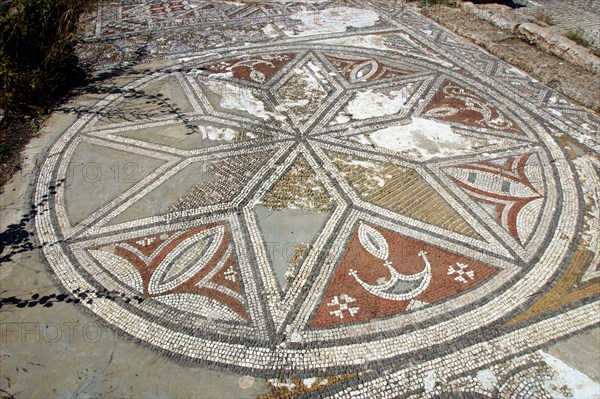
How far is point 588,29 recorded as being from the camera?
39.7ft

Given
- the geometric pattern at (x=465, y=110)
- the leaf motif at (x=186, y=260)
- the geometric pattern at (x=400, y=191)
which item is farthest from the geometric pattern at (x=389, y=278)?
the geometric pattern at (x=465, y=110)

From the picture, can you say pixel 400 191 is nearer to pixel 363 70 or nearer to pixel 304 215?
pixel 304 215

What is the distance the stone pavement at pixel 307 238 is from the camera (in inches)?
181

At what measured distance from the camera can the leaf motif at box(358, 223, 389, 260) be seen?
578 cm

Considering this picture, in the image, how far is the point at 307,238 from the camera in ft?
19.7

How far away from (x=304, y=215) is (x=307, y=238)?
0.46 meters

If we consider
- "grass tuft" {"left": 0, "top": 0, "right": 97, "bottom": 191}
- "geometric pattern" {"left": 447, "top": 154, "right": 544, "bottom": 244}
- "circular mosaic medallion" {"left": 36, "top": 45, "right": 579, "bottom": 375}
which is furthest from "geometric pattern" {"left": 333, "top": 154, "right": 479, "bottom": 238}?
"grass tuft" {"left": 0, "top": 0, "right": 97, "bottom": 191}

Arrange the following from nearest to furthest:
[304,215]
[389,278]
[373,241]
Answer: [389,278] → [373,241] → [304,215]

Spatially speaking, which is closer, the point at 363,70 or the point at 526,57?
the point at 363,70

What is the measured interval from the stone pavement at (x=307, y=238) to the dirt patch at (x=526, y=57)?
0.42 meters

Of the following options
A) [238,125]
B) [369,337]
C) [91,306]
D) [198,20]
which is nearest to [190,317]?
[91,306]

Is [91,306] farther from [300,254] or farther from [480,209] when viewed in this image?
[480,209]

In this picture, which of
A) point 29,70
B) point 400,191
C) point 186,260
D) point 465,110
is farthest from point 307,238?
point 29,70

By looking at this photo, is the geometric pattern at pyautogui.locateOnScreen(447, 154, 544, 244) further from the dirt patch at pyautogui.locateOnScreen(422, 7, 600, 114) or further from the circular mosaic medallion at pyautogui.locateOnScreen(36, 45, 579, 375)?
the dirt patch at pyautogui.locateOnScreen(422, 7, 600, 114)
